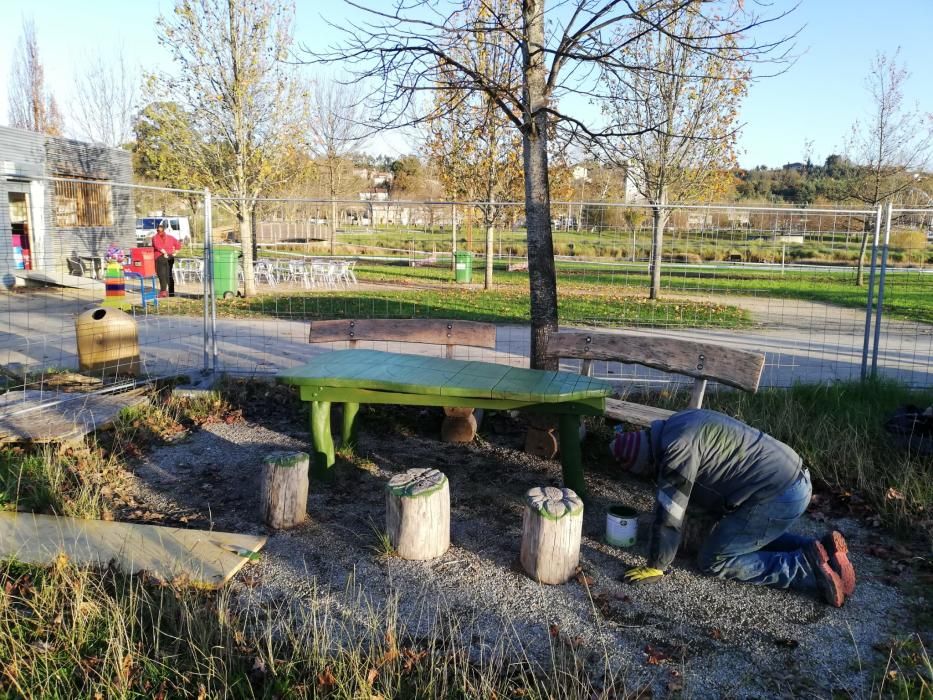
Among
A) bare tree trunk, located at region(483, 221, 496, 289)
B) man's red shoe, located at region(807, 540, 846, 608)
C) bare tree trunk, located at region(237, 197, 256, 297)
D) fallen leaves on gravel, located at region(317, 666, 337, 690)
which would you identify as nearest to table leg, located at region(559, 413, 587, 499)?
man's red shoe, located at region(807, 540, 846, 608)

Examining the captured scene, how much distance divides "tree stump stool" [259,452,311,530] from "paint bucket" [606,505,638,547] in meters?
1.83

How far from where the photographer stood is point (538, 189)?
6.14 metres

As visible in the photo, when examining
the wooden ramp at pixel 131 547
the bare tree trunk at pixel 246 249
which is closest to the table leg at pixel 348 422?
the wooden ramp at pixel 131 547

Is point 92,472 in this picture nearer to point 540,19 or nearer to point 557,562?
point 557,562

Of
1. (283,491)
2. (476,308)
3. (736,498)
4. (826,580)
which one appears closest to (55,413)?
(283,491)

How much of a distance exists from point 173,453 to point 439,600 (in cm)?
313

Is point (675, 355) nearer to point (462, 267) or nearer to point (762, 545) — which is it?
point (762, 545)

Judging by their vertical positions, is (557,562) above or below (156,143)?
below

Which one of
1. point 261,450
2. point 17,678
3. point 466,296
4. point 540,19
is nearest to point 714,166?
point 466,296

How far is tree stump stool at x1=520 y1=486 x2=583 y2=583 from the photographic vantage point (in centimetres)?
375

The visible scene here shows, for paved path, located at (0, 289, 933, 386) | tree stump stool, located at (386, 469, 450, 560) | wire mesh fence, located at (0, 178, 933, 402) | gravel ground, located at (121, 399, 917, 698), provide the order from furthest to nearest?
wire mesh fence, located at (0, 178, 933, 402)
paved path, located at (0, 289, 933, 386)
tree stump stool, located at (386, 469, 450, 560)
gravel ground, located at (121, 399, 917, 698)

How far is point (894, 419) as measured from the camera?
528 centimetres

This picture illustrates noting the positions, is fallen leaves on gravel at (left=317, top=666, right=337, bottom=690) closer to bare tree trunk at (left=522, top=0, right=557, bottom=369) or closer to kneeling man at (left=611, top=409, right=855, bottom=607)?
kneeling man at (left=611, top=409, right=855, bottom=607)

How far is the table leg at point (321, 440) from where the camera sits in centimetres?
512
